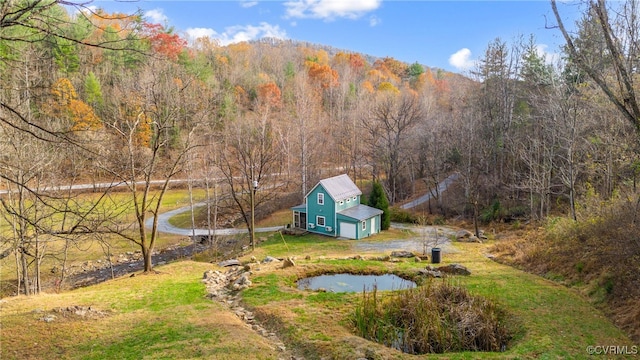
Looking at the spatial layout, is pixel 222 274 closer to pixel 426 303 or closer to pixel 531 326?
pixel 426 303

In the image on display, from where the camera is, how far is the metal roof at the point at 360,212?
26.1 meters

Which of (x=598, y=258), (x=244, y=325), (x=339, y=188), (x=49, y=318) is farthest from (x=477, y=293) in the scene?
(x=339, y=188)

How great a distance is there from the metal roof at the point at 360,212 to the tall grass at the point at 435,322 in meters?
14.4

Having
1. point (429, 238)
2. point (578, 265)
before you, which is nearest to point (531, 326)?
point (578, 265)

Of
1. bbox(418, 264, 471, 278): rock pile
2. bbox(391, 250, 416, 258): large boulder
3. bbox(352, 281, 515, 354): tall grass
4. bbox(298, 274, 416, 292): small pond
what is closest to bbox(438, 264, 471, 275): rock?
bbox(418, 264, 471, 278): rock pile

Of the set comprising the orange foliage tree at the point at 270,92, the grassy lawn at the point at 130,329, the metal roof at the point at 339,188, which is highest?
the orange foliage tree at the point at 270,92

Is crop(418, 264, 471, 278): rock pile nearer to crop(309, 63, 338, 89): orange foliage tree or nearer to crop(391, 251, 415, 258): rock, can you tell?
crop(391, 251, 415, 258): rock

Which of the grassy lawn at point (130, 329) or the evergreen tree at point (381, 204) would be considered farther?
the evergreen tree at point (381, 204)

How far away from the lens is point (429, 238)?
989 inches

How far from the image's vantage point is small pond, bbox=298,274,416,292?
14742mm

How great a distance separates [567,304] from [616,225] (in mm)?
4029

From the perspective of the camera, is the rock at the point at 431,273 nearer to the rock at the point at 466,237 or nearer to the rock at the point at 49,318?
the rock at the point at 466,237

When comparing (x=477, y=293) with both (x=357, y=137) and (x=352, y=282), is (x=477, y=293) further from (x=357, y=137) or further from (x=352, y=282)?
(x=357, y=137)

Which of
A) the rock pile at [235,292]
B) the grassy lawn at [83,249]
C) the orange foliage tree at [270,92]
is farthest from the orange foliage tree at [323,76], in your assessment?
the rock pile at [235,292]
